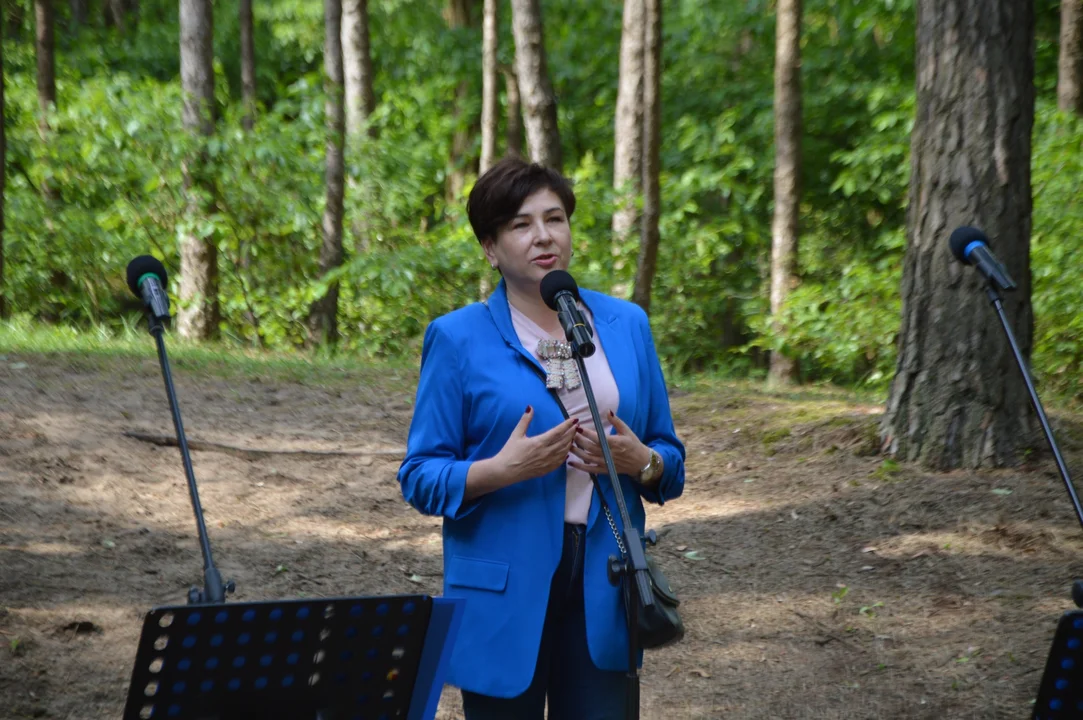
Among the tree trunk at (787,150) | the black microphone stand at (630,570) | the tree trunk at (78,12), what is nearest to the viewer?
the black microphone stand at (630,570)

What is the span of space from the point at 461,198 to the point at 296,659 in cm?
1243

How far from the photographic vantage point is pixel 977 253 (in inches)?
129

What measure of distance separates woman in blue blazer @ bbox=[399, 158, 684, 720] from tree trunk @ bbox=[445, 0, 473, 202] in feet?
61.0

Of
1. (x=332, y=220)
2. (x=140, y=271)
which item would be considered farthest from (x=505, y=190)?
(x=332, y=220)

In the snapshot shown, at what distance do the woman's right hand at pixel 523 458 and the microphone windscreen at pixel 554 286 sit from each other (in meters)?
0.26

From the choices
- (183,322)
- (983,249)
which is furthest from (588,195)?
(983,249)

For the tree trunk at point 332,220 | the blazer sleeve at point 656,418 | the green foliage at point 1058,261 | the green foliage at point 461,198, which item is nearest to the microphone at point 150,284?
the blazer sleeve at point 656,418

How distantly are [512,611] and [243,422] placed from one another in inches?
241

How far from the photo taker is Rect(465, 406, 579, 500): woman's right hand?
257 centimetres

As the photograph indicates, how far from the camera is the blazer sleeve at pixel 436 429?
2.72 meters

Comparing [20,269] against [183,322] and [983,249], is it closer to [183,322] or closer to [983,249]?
[183,322]

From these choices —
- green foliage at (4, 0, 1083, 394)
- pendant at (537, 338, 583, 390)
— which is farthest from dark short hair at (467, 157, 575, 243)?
green foliage at (4, 0, 1083, 394)

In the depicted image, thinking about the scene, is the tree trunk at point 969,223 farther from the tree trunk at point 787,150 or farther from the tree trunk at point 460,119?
the tree trunk at point 460,119

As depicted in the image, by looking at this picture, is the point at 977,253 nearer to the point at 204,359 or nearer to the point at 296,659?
the point at 296,659
